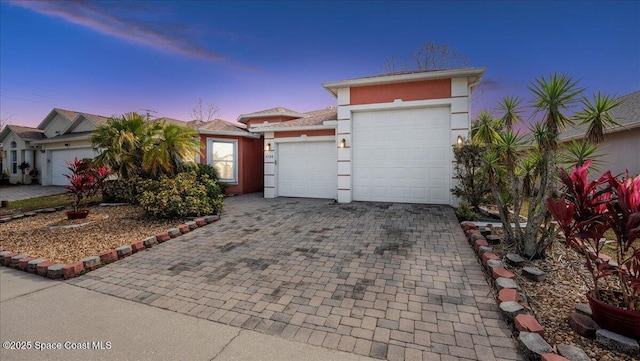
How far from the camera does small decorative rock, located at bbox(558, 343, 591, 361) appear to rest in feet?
6.96

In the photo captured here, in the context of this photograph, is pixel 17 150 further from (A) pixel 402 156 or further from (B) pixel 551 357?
(B) pixel 551 357

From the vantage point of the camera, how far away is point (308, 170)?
1134cm

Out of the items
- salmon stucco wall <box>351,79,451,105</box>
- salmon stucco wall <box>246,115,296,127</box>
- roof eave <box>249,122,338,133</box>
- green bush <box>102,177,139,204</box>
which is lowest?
green bush <box>102,177,139,204</box>

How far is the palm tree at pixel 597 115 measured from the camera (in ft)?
12.1

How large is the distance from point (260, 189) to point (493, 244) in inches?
456

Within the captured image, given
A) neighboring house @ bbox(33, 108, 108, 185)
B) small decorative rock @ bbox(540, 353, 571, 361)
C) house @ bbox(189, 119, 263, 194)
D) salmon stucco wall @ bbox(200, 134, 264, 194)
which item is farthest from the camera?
neighboring house @ bbox(33, 108, 108, 185)

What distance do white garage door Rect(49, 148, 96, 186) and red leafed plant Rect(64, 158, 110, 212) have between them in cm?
1031

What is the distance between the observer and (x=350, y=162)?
978cm

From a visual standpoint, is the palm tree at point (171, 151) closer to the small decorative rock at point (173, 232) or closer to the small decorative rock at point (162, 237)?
the small decorative rock at point (173, 232)

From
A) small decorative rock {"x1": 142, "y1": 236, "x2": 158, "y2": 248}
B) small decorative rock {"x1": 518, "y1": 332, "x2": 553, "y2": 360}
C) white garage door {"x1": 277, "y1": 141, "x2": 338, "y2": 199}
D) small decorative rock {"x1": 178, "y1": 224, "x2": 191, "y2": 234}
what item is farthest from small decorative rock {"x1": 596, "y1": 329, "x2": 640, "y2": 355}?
white garage door {"x1": 277, "y1": 141, "x2": 338, "y2": 199}

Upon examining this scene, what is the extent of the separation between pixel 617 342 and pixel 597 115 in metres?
3.04

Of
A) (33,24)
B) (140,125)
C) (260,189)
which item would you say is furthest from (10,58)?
(260,189)

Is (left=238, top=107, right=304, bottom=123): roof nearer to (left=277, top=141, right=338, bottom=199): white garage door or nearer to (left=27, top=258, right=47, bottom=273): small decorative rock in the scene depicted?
(left=277, top=141, right=338, bottom=199): white garage door

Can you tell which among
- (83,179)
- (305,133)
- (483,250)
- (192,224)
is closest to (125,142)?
(83,179)
